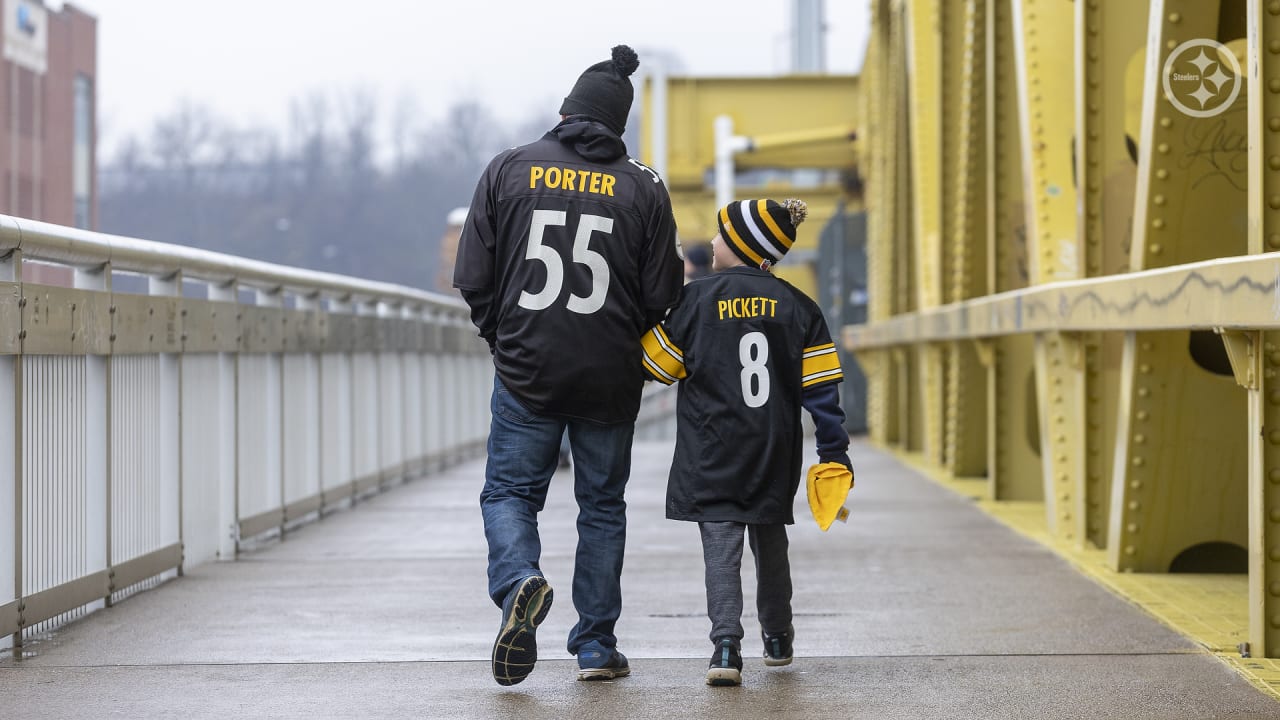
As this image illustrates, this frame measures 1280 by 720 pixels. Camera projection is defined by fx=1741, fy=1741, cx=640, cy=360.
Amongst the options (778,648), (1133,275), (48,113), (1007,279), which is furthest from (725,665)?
(48,113)

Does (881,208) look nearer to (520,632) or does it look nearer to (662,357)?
(662,357)

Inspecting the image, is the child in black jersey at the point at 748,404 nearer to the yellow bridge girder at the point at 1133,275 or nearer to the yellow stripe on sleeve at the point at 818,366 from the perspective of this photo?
the yellow stripe on sleeve at the point at 818,366

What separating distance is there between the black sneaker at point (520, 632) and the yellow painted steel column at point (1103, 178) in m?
3.41

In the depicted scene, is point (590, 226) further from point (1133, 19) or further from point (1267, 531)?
point (1133, 19)

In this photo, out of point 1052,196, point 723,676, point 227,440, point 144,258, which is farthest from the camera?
point 1052,196

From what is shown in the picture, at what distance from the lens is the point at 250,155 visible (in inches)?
2539

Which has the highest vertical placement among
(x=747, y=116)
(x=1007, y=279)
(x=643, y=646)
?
(x=747, y=116)

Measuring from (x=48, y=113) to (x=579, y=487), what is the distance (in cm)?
3941

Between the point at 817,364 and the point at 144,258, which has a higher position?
the point at 144,258

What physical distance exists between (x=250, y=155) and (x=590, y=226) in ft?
203

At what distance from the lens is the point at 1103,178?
7.13 m

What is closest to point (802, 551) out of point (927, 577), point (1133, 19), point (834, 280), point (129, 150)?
point (927, 577)

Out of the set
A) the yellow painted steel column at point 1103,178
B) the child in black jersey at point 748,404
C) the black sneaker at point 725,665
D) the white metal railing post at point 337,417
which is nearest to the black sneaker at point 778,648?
the child in black jersey at point 748,404
